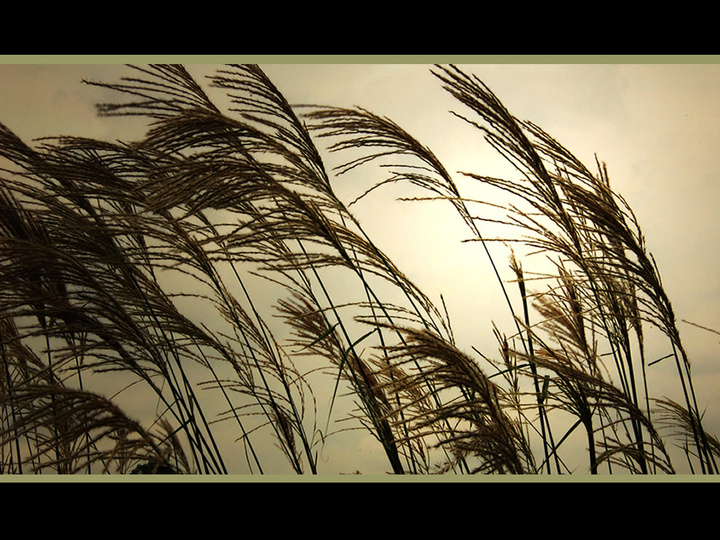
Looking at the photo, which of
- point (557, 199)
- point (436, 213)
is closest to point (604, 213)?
point (557, 199)

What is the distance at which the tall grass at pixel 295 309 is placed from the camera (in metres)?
1.31

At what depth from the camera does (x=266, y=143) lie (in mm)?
1438

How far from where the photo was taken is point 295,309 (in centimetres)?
179

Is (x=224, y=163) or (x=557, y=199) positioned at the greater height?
(x=224, y=163)

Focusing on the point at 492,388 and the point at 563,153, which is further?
the point at 563,153

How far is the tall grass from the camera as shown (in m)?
1.31

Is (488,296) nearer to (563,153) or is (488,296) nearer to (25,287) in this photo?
(563,153)
